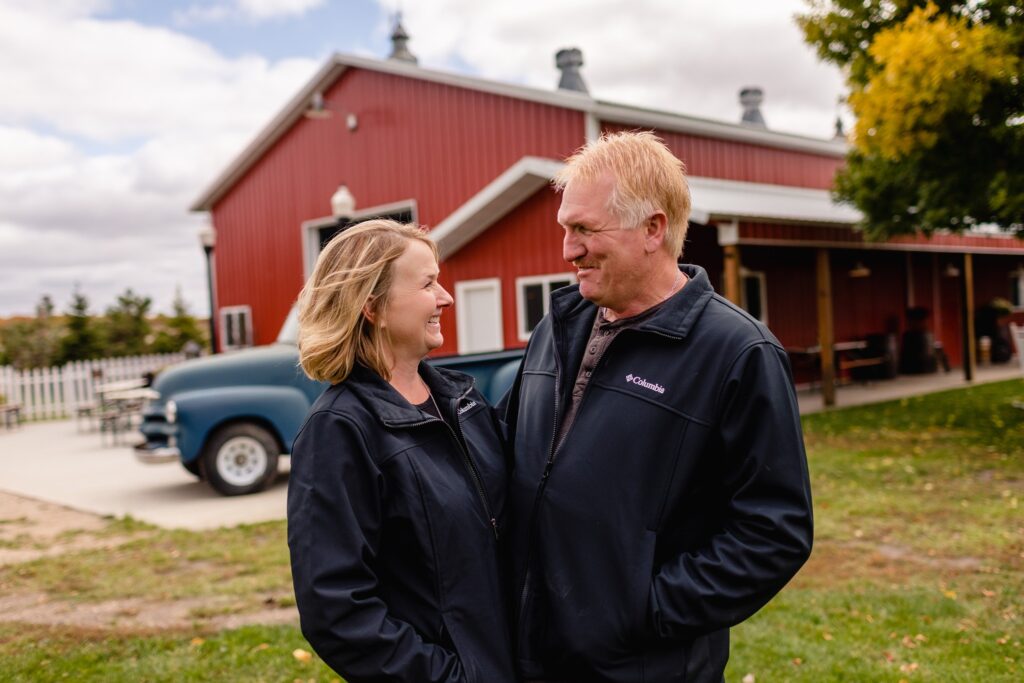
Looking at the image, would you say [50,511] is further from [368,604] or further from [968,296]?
[968,296]

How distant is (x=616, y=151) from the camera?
83.3 inches

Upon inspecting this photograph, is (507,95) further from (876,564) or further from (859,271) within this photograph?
(876,564)

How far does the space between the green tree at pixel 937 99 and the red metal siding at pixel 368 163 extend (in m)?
4.64

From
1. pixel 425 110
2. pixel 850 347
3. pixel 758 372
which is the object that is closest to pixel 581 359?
pixel 758 372

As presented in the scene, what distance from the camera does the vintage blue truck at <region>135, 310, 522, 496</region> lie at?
30.0ft

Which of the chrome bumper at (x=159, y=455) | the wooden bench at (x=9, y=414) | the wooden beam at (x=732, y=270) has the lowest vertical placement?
the wooden bench at (x=9, y=414)

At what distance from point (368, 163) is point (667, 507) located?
1765 centimetres

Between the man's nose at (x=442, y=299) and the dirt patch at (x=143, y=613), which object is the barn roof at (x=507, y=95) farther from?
the man's nose at (x=442, y=299)

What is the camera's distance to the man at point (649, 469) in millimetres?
1921

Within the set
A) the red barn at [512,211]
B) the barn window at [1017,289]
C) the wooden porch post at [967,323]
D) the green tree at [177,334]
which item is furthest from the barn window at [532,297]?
the green tree at [177,334]

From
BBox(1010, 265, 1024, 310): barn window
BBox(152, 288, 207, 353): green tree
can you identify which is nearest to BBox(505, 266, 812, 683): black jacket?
BBox(1010, 265, 1024, 310): barn window

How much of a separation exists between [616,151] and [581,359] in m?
0.53

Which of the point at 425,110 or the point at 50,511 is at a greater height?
the point at 425,110

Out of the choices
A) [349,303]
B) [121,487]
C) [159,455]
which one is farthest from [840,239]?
[349,303]
